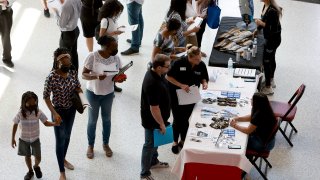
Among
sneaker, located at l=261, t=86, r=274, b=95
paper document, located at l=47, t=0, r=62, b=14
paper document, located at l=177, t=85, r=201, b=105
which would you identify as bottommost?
sneaker, located at l=261, t=86, r=274, b=95

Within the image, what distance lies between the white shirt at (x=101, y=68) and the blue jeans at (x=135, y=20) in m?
2.97

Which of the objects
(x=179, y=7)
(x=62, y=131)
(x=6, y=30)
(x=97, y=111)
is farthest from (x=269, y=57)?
(x=6, y=30)

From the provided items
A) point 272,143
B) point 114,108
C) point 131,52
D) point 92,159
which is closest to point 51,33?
point 131,52

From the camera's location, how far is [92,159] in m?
7.16

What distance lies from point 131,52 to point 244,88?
294cm

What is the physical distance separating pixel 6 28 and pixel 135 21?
6.73ft

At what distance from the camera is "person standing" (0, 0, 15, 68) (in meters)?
8.77

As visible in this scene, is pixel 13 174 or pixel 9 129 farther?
pixel 9 129

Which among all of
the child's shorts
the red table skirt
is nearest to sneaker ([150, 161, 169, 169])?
the red table skirt

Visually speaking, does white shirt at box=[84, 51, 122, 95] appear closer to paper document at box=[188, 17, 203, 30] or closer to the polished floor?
the polished floor

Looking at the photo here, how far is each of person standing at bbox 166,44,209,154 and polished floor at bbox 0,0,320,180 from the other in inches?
20.1

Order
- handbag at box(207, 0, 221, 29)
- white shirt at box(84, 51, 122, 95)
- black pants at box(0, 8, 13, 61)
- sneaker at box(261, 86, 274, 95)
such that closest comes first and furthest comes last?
white shirt at box(84, 51, 122, 95), sneaker at box(261, 86, 274, 95), black pants at box(0, 8, 13, 61), handbag at box(207, 0, 221, 29)

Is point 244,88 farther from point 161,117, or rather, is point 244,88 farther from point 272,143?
point 161,117

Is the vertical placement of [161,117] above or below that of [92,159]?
above
